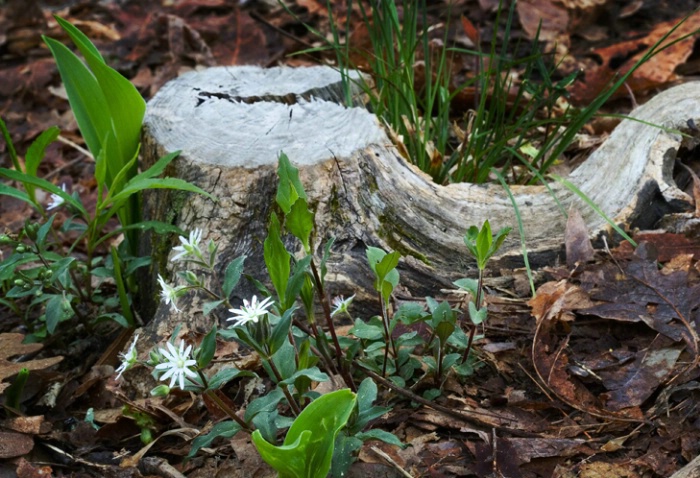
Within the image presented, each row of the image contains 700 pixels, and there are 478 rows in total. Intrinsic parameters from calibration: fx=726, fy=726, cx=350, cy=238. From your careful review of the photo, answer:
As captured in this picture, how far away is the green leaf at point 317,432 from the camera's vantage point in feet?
3.73

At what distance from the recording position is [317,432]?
1.17 m

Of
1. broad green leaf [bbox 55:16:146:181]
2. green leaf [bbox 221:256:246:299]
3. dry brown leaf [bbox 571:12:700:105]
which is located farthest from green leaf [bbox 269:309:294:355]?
dry brown leaf [bbox 571:12:700:105]

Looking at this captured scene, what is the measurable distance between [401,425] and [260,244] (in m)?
0.59

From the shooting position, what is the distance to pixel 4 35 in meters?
3.97

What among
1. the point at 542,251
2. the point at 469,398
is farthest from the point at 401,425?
the point at 542,251

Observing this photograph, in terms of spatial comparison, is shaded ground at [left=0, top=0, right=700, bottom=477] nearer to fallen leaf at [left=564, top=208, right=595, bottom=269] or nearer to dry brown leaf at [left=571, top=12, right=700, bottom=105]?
fallen leaf at [left=564, top=208, right=595, bottom=269]

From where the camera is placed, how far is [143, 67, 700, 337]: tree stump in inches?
72.7

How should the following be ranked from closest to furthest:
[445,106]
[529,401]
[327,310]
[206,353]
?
1. [206,353]
2. [327,310]
3. [529,401]
4. [445,106]

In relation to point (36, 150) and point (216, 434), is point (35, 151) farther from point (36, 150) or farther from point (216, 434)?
point (216, 434)

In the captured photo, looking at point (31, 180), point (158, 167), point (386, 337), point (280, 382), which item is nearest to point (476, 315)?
point (386, 337)

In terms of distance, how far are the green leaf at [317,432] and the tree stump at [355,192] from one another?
2.12ft

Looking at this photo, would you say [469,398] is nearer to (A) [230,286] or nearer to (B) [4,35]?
(A) [230,286]

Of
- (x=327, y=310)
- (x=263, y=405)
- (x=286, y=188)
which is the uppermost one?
(x=286, y=188)

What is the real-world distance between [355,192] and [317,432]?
826 mm
